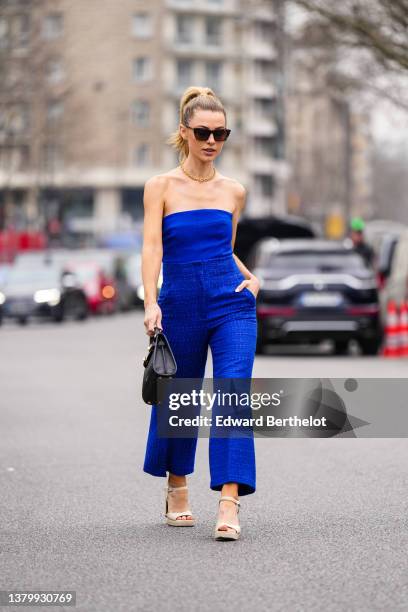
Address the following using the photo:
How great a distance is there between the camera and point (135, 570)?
699 cm

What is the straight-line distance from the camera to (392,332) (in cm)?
2469

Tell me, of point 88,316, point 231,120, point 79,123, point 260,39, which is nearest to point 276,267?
point 88,316

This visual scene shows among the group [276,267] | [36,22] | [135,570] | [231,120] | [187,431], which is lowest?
[135,570]

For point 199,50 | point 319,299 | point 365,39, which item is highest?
point 199,50

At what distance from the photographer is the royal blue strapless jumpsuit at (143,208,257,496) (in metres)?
7.77

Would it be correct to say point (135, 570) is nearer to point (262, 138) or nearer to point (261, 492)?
point (261, 492)

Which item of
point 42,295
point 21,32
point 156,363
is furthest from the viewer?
point 21,32

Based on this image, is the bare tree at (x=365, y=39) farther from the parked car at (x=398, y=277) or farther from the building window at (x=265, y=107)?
the building window at (x=265, y=107)

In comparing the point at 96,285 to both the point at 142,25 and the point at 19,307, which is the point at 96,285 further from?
the point at 142,25

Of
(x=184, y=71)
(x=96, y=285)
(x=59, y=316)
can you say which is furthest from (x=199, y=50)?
(x=59, y=316)

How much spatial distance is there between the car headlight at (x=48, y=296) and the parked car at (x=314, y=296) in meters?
17.0

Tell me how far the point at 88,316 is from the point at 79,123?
2772cm

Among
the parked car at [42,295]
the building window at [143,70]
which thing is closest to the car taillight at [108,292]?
the parked car at [42,295]

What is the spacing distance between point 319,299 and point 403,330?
176 cm
